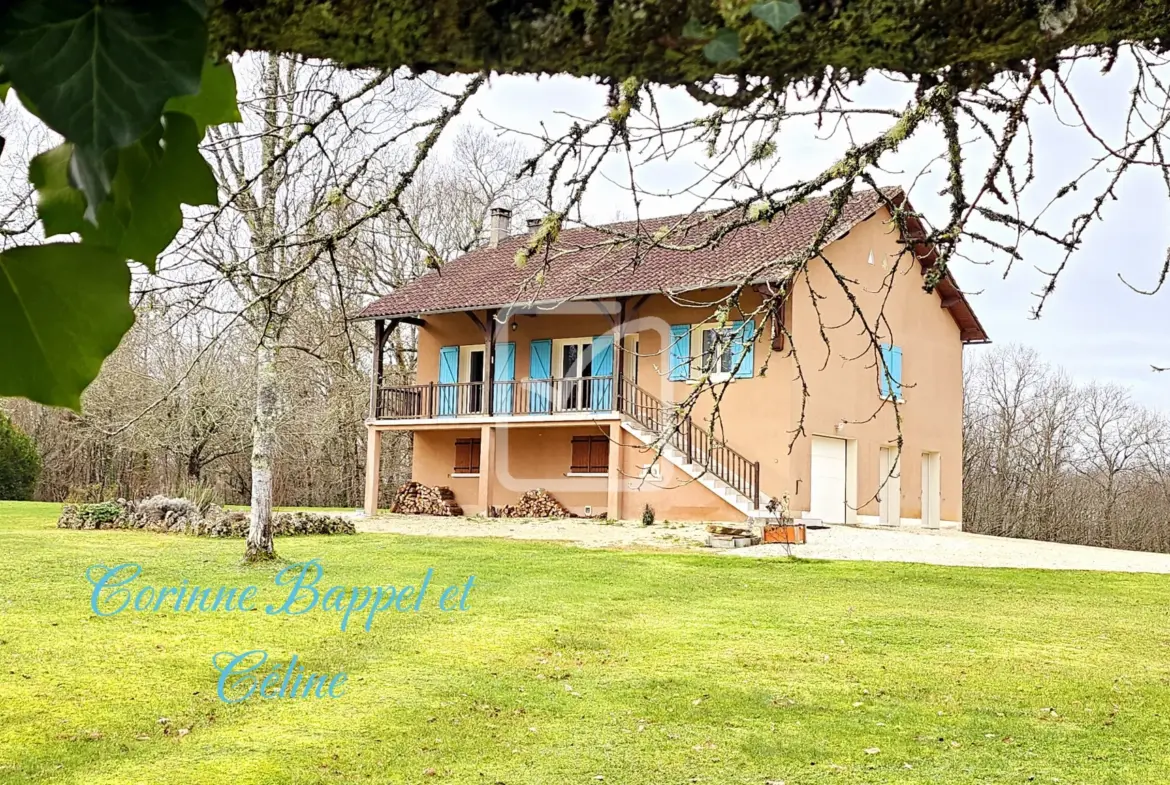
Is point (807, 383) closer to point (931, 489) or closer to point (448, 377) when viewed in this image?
point (931, 489)

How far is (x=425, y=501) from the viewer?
60.2 ft

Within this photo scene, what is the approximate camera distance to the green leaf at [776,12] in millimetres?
366

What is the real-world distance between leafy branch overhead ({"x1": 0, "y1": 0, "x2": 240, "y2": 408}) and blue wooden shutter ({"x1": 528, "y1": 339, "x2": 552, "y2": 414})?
51.6 ft

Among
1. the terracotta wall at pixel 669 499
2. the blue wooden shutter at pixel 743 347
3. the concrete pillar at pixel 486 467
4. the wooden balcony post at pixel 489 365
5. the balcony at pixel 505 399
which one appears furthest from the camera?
the wooden balcony post at pixel 489 365

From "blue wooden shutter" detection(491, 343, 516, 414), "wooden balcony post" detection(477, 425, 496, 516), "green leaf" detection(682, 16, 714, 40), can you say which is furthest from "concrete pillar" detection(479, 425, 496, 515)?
"green leaf" detection(682, 16, 714, 40)

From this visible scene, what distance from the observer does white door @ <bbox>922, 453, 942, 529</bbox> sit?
58.3ft

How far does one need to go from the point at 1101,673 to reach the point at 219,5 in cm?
703

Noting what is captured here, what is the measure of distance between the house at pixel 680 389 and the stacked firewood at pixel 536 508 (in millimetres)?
207

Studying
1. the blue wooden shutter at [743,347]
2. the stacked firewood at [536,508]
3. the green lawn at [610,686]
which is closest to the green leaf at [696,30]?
the blue wooden shutter at [743,347]

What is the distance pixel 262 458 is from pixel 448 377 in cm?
926

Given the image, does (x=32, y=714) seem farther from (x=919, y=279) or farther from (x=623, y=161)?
(x=919, y=279)

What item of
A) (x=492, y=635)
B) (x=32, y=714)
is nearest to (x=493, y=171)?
(x=492, y=635)

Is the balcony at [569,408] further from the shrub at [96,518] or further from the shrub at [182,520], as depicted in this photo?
the shrub at [96,518]

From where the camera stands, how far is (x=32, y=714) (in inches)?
188
